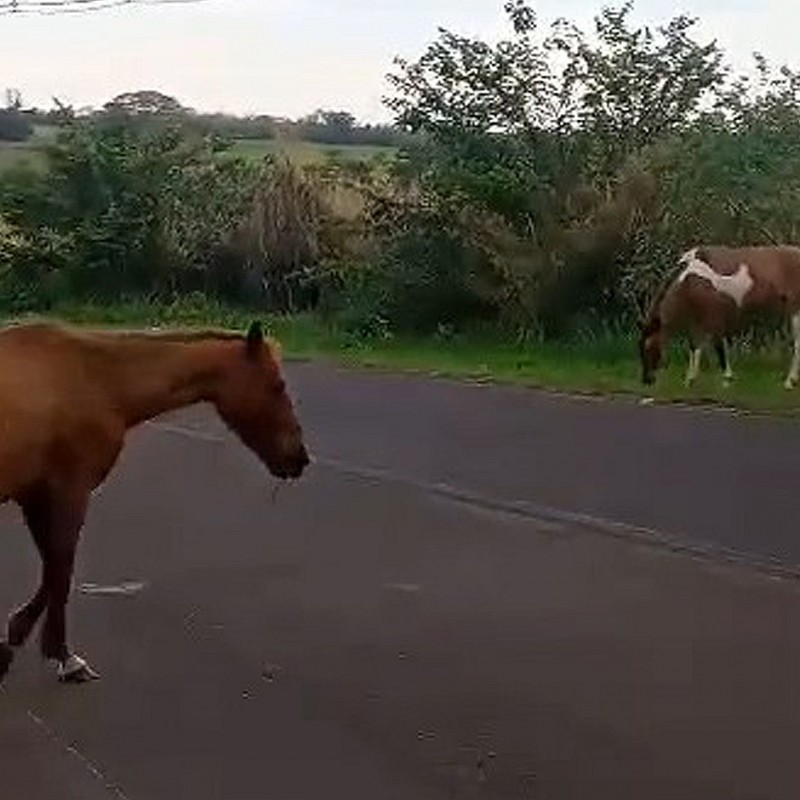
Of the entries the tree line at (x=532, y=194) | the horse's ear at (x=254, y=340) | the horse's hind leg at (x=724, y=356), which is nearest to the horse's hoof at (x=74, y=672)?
the horse's ear at (x=254, y=340)

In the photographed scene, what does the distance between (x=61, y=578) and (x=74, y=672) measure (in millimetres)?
403

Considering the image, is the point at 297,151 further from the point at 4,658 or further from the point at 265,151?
the point at 4,658

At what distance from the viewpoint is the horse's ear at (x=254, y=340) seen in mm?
9961

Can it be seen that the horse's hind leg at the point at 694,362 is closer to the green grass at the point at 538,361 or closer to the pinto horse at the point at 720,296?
the pinto horse at the point at 720,296

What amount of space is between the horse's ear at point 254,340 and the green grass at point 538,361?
425 inches

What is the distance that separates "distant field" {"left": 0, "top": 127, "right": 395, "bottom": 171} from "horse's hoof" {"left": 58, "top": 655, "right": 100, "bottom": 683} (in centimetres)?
2849

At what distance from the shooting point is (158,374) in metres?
9.88

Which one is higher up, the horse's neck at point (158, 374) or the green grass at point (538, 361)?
the horse's neck at point (158, 374)

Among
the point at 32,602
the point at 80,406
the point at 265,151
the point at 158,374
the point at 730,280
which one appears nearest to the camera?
the point at 80,406

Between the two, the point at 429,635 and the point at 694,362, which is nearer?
the point at 429,635

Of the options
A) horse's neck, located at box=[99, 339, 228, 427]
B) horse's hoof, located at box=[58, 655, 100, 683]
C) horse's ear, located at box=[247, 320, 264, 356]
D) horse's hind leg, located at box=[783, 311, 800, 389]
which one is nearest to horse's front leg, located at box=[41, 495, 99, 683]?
horse's hoof, located at box=[58, 655, 100, 683]

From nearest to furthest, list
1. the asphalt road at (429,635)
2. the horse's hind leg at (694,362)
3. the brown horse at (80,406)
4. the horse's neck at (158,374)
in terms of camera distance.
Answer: the asphalt road at (429,635) → the brown horse at (80,406) → the horse's neck at (158,374) → the horse's hind leg at (694,362)

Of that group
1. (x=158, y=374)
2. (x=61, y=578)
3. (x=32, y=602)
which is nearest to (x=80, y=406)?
(x=158, y=374)

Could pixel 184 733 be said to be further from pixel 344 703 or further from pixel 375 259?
pixel 375 259
